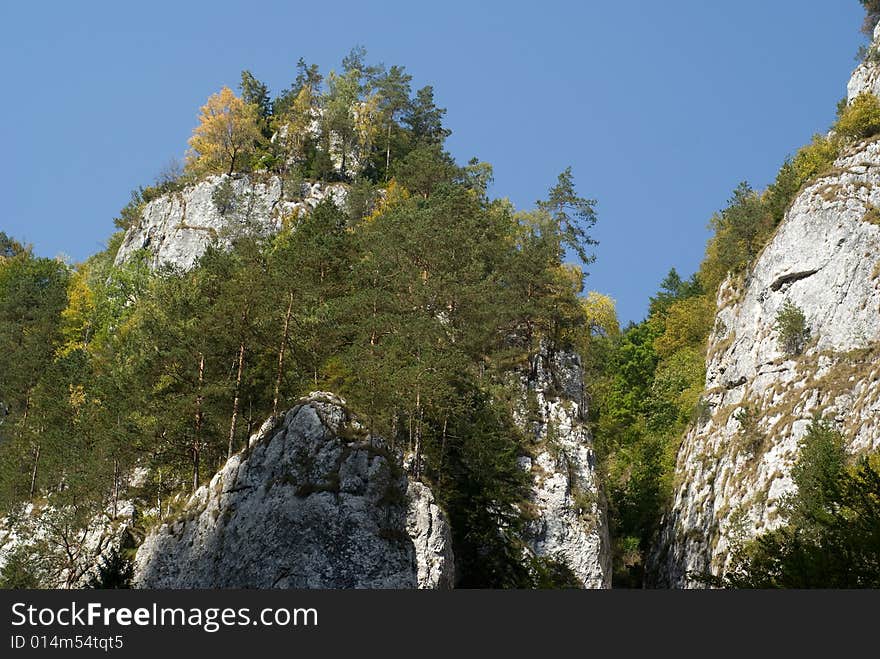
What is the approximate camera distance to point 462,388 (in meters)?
45.5

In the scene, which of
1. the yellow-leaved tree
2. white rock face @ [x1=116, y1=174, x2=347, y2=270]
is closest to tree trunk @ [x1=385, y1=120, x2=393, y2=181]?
white rock face @ [x1=116, y1=174, x2=347, y2=270]

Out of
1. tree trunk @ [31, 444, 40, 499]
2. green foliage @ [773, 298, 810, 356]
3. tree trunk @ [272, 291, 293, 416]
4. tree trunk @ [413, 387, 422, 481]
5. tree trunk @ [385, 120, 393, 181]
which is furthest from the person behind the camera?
tree trunk @ [385, 120, 393, 181]

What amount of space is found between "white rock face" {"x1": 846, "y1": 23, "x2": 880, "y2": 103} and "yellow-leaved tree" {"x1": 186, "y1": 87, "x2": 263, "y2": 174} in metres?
46.2

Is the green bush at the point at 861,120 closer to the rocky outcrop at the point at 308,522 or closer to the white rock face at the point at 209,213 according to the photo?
the white rock face at the point at 209,213

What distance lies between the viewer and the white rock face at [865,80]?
7106 cm

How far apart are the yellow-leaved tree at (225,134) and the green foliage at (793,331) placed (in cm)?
4796

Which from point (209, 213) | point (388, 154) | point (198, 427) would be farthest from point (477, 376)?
point (388, 154)

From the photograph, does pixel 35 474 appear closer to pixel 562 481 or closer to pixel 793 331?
pixel 562 481

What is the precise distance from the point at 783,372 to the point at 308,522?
3012cm

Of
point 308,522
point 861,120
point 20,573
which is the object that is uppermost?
point 861,120

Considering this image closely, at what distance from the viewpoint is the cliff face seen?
166 feet

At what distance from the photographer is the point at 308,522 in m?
36.3

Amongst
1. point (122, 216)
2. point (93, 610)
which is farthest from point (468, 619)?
point (122, 216)

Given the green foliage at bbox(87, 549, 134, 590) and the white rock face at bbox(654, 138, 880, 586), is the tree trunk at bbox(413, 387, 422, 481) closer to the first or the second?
the green foliage at bbox(87, 549, 134, 590)
